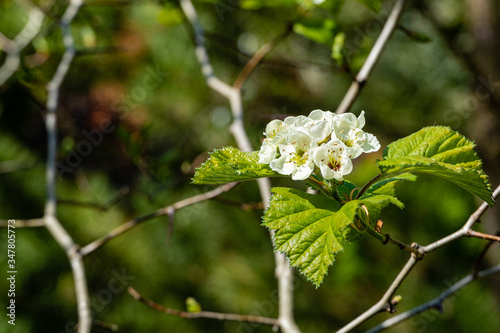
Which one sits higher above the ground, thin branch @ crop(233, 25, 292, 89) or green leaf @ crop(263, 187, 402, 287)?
thin branch @ crop(233, 25, 292, 89)

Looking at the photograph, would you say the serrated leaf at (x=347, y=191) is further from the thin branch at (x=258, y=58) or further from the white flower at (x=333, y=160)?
the thin branch at (x=258, y=58)

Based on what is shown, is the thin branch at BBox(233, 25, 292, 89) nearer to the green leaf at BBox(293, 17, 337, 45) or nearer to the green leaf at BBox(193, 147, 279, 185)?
the green leaf at BBox(293, 17, 337, 45)

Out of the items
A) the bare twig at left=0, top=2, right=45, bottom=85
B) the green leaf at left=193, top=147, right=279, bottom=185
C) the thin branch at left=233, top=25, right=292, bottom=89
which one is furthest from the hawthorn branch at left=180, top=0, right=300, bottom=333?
the bare twig at left=0, top=2, right=45, bottom=85

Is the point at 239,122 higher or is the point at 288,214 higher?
the point at 239,122

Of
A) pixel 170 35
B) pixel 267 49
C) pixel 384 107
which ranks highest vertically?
pixel 170 35

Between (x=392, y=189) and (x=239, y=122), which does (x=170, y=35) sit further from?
(x=392, y=189)

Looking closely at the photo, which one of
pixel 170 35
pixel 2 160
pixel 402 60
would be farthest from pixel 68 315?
pixel 402 60

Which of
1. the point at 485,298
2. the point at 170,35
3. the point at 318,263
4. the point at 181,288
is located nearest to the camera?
the point at 318,263

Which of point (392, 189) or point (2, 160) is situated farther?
point (2, 160)
